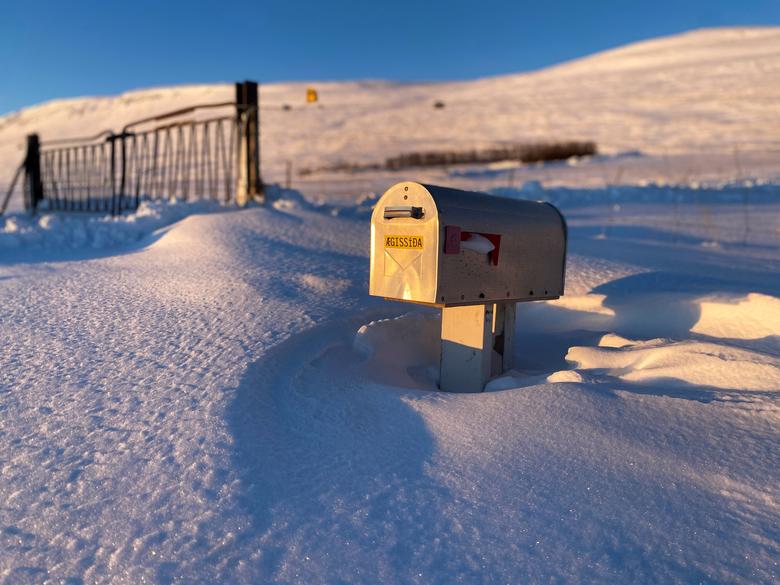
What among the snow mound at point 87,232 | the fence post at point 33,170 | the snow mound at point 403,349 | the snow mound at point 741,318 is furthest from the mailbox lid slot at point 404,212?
the fence post at point 33,170

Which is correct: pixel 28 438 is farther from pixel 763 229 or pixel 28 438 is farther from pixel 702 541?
pixel 763 229

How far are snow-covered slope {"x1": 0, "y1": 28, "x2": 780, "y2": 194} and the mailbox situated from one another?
35.8ft

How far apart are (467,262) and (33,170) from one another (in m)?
9.72

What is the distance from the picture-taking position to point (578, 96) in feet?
93.7

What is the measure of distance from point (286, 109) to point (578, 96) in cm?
1484

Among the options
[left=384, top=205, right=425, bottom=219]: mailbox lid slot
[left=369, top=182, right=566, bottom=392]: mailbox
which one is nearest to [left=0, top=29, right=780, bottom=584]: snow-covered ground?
[left=369, top=182, right=566, bottom=392]: mailbox

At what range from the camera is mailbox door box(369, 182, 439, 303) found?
8.39 feet

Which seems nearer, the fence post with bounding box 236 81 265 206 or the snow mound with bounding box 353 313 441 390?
the snow mound with bounding box 353 313 441 390

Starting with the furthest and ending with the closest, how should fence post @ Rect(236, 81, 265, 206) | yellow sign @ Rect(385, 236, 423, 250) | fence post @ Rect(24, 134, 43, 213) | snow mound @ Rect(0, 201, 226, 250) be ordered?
fence post @ Rect(24, 134, 43, 213)
fence post @ Rect(236, 81, 265, 206)
snow mound @ Rect(0, 201, 226, 250)
yellow sign @ Rect(385, 236, 423, 250)

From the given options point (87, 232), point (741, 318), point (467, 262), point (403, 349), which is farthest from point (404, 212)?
point (87, 232)

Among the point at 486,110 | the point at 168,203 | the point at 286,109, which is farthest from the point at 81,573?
the point at 286,109

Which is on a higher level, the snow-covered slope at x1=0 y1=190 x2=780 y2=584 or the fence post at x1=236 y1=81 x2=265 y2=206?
the fence post at x1=236 y1=81 x2=265 y2=206

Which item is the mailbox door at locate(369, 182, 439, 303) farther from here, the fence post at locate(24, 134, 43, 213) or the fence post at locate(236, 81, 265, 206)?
the fence post at locate(24, 134, 43, 213)

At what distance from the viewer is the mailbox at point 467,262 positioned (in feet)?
8.45
